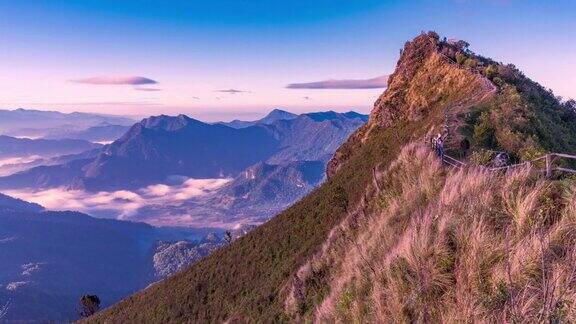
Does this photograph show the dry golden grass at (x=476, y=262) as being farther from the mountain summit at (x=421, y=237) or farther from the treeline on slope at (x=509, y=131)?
the treeline on slope at (x=509, y=131)

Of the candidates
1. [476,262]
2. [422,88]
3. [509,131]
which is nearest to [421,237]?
[476,262]

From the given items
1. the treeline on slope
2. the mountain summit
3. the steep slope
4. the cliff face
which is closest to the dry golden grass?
the mountain summit

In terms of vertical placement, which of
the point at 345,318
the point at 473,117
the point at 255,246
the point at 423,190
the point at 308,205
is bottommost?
the point at 255,246

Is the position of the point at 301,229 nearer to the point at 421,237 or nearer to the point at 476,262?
the point at 421,237

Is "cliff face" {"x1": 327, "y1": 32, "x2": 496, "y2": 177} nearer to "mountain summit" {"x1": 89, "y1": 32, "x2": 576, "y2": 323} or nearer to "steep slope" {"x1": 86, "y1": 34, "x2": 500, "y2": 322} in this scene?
"steep slope" {"x1": 86, "y1": 34, "x2": 500, "y2": 322}

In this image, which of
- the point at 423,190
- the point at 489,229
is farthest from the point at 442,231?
the point at 423,190

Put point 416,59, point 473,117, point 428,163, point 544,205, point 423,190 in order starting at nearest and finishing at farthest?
point 544,205 < point 423,190 < point 428,163 < point 473,117 < point 416,59

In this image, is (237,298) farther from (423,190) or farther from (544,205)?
(544,205)
